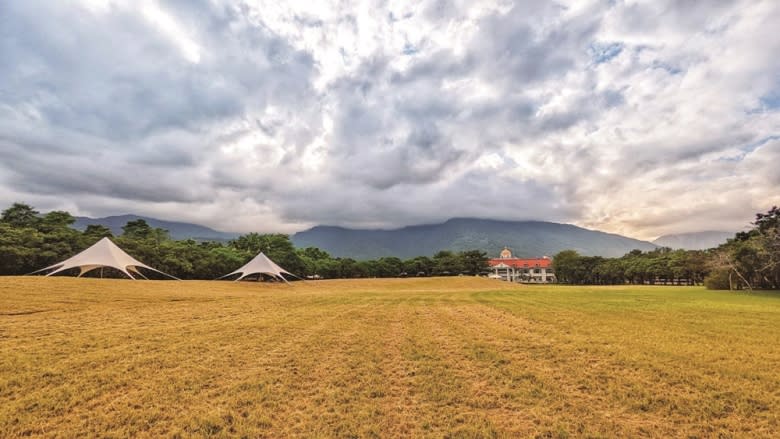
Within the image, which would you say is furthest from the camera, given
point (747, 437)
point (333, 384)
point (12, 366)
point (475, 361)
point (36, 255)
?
point (36, 255)

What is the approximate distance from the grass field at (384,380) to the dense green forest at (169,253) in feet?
116

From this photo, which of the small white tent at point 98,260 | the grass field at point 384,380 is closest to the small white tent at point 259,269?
the small white tent at point 98,260

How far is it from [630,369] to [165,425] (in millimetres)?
8527

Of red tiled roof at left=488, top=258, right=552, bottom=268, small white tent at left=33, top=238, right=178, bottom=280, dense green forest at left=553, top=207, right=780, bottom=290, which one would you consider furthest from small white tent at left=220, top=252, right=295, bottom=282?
red tiled roof at left=488, top=258, right=552, bottom=268

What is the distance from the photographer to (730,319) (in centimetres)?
1491

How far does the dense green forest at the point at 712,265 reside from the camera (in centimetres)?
3681

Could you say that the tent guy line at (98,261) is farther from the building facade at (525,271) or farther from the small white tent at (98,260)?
the building facade at (525,271)

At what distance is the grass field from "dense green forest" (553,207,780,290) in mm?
35354

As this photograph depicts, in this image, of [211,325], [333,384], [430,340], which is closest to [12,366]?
[211,325]

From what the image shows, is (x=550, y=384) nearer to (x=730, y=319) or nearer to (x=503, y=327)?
(x=503, y=327)

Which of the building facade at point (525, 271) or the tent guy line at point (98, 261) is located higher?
the tent guy line at point (98, 261)

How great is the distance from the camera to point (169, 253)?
4806 cm

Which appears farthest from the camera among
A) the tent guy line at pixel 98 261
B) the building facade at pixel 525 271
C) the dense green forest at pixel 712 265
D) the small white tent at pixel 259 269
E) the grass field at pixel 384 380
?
the building facade at pixel 525 271

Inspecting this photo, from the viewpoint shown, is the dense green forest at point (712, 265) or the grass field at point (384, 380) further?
the dense green forest at point (712, 265)
